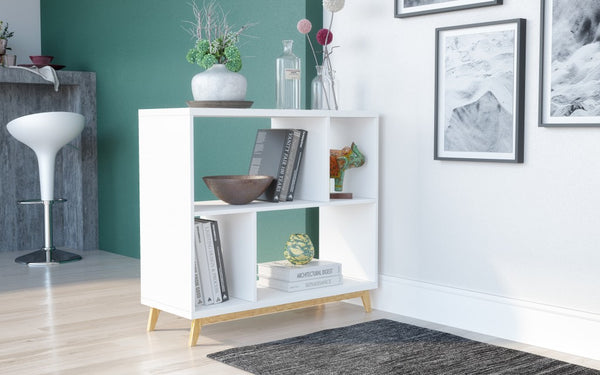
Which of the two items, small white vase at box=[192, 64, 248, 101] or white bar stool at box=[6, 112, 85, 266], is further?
white bar stool at box=[6, 112, 85, 266]

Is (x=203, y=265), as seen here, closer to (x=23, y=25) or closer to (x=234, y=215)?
(x=234, y=215)

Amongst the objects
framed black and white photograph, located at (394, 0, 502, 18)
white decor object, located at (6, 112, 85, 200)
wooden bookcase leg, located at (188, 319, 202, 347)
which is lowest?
wooden bookcase leg, located at (188, 319, 202, 347)

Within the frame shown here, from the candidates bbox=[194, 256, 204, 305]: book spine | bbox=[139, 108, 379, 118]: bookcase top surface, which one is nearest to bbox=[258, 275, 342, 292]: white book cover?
bbox=[194, 256, 204, 305]: book spine

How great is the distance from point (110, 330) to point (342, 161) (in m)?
1.10

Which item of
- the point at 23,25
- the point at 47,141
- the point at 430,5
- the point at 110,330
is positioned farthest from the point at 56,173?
the point at 430,5

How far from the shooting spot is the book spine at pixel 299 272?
3.06 m

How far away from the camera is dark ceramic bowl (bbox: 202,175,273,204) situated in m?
2.85

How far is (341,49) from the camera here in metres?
3.47

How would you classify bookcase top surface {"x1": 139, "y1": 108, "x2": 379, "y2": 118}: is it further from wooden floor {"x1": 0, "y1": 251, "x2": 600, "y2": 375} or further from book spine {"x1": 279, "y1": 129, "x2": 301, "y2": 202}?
wooden floor {"x1": 0, "y1": 251, "x2": 600, "y2": 375}

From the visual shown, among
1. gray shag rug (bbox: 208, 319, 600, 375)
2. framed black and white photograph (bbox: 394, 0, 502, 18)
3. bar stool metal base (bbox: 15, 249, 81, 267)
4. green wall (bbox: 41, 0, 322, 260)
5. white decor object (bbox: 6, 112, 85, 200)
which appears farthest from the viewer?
bar stool metal base (bbox: 15, 249, 81, 267)

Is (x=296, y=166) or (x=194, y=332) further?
(x=296, y=166)

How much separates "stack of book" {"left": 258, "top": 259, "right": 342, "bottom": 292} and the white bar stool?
179 centimetres

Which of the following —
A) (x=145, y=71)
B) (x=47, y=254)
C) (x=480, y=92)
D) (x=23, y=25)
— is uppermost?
(x=23, y=25)

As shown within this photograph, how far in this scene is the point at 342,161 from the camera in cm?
319
